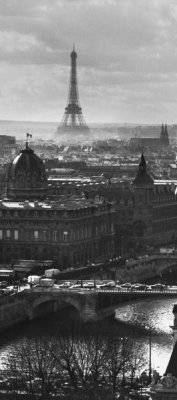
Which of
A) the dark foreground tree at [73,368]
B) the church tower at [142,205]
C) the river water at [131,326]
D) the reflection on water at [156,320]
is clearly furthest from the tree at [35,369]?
the church tower at [142,205]

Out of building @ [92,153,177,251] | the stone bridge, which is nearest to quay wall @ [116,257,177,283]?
building @ [92,153,177,251]

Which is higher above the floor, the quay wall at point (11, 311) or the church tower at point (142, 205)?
the church tower at point (142, 205)

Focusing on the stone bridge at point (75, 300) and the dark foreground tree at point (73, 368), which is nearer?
the dark foreground tree at point (73, 368)

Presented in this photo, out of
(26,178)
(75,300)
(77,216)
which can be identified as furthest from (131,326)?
(26,178)

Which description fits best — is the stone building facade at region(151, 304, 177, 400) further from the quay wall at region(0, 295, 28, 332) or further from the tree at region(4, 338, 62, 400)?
the quay wall at region(0, 295, 28, 332)

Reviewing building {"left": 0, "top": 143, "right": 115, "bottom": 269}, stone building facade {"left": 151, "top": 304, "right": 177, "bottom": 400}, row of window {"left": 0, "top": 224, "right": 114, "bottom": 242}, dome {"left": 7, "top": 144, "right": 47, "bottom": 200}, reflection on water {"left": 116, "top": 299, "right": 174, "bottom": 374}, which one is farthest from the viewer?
dome {"left": 7, "top": 144, "right": 47, "bottom": 200}

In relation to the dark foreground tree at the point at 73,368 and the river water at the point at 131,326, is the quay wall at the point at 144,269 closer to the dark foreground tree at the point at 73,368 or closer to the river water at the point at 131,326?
the river water at the point at 131,326
